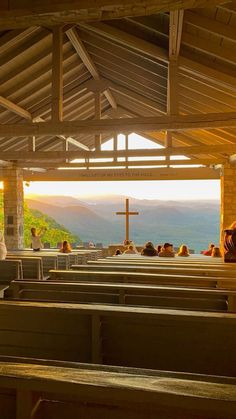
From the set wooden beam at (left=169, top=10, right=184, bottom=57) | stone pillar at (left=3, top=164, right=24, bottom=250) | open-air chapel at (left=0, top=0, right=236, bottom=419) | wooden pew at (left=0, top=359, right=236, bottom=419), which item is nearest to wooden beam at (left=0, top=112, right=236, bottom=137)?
open-air chapel at (left=0, top=0, right=236, bottom=419)

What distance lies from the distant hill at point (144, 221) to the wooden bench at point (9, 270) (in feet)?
140

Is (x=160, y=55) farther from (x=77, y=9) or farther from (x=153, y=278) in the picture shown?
(x=153, y=278)

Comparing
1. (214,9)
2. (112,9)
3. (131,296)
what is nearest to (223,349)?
(131,296)

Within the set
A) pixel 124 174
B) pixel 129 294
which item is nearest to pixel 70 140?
pixel 124 174

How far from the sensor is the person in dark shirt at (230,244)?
663 centimetres

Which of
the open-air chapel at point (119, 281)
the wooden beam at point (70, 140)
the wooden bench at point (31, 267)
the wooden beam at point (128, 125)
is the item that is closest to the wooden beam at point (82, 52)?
the open-air chapel at point (119, 281)

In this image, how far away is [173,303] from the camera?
333cm

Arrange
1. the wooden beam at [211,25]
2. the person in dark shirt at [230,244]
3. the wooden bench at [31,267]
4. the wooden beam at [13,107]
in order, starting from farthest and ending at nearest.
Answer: the wooden beam at [13,107] < the wooden bench at [31,267] < the person in dark shirt at [230,244] < the wooden beam at [211,25]

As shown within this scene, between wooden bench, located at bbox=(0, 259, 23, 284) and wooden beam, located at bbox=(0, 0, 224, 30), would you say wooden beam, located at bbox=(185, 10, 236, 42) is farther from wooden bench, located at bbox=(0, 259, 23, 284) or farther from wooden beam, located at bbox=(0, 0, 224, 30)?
wooden bench, located at bbox=(0, 259, 23, 284)

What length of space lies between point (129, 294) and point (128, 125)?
4.07m

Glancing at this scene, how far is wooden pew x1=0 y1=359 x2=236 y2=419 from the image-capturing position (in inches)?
46.3

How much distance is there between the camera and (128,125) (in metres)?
6.80

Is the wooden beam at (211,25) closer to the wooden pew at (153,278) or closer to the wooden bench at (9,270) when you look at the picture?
the wooden pew at (153,278)

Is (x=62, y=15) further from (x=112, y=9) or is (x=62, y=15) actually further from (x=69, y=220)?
(x=69, y=220)
